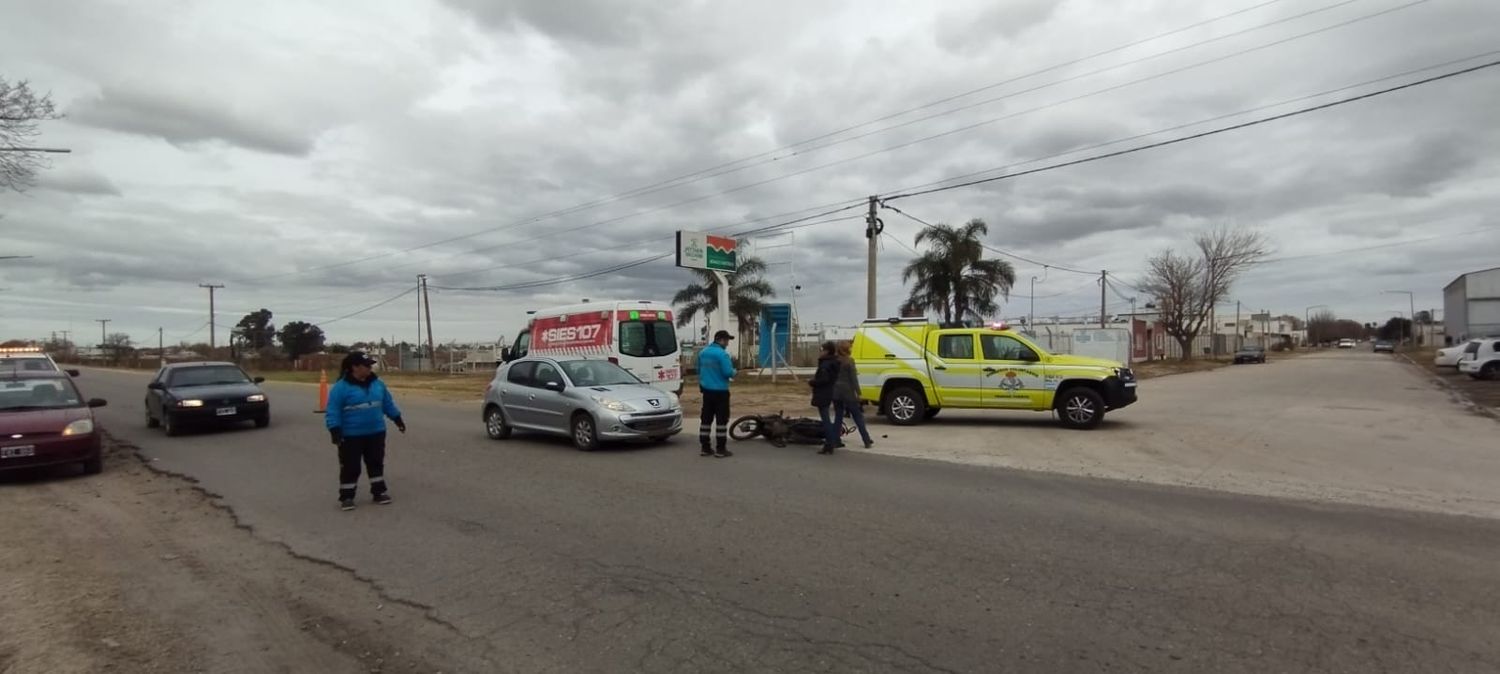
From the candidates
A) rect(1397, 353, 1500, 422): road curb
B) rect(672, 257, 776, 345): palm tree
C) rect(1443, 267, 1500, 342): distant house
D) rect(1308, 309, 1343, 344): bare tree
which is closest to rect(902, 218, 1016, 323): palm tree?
rect(672, 257, 776, 345): palm tree

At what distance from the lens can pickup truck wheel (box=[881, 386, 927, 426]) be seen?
50.0ft

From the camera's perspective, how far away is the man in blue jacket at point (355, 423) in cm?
772

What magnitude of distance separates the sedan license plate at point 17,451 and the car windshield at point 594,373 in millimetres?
6282

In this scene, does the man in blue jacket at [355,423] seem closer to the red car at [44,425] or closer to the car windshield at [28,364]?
the red car at [44,425]

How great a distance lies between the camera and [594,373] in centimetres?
1253

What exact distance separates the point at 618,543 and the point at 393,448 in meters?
7.11

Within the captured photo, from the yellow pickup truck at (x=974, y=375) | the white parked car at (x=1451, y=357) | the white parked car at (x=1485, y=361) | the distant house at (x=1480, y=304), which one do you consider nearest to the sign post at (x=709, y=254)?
the yellow pickup truck at (x=974, y=375)

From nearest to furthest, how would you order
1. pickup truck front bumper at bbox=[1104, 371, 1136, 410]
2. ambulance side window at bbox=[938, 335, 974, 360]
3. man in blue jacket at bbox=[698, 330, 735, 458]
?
man in blue jacket at bbox=[698, 330, 735, 458] → pickup truck front bumper at bbox=[1104, 371, 1136, 410] → ambulance side window at bbox=[938, 335, 974, 360]

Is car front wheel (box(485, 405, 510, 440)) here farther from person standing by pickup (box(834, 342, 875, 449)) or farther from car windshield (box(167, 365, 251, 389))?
car windshield (box(167, 365, 251, 389))

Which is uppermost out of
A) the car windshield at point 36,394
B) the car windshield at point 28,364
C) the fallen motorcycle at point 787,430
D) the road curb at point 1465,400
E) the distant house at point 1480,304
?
the distant house at point 1480,304

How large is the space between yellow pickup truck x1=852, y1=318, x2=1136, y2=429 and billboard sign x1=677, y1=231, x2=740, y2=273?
36.8ft

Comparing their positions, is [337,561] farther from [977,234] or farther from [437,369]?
[437,369]

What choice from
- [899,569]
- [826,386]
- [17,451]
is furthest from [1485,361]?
[17,451]

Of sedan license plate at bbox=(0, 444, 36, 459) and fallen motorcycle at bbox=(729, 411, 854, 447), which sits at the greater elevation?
sedan license plate at bbox=(0, 444, 36, 459)
